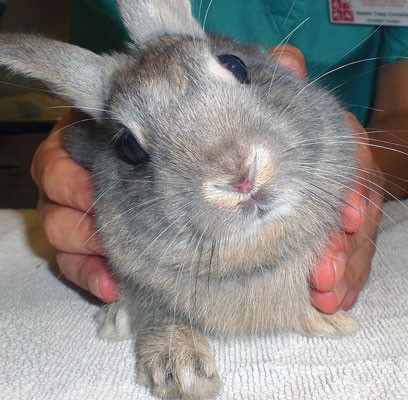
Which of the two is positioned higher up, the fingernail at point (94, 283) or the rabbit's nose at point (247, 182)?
the rabbit's nose at point (247, 182)

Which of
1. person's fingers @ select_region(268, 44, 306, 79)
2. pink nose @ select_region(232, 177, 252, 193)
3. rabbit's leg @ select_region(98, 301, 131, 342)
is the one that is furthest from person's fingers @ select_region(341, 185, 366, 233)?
rabbit's leg @ select_region(98, 301, 131, 342)

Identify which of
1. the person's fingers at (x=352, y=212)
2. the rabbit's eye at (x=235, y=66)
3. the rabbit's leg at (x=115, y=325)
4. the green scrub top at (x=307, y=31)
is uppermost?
the rabbit's eye at (x=235, y=66)

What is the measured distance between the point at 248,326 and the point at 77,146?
0.72m

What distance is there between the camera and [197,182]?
1070 millimetres

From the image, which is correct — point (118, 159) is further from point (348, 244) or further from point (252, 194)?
point (348, 244)

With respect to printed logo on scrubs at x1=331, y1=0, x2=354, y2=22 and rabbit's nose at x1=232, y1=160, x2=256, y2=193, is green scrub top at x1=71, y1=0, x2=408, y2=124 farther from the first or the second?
rabbit's nose at x1=232, y1=160, x2=256, y2=193

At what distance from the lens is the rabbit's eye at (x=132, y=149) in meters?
1.26

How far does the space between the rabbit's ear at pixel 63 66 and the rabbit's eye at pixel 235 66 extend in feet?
1.00

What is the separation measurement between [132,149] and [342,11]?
138cm

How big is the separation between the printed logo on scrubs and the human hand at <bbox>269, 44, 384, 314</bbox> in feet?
2.14

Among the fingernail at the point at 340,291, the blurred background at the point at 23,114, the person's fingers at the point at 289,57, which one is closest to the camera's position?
the fingernail at the point at 340,291

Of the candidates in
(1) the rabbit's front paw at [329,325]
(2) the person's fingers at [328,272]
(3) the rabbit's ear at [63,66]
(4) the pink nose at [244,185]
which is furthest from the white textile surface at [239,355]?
(3) the rabbit's ear at [63,66]

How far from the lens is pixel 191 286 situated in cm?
135

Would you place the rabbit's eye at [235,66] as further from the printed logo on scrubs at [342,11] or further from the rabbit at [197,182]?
the printed logo on scrubs at [342,11]
